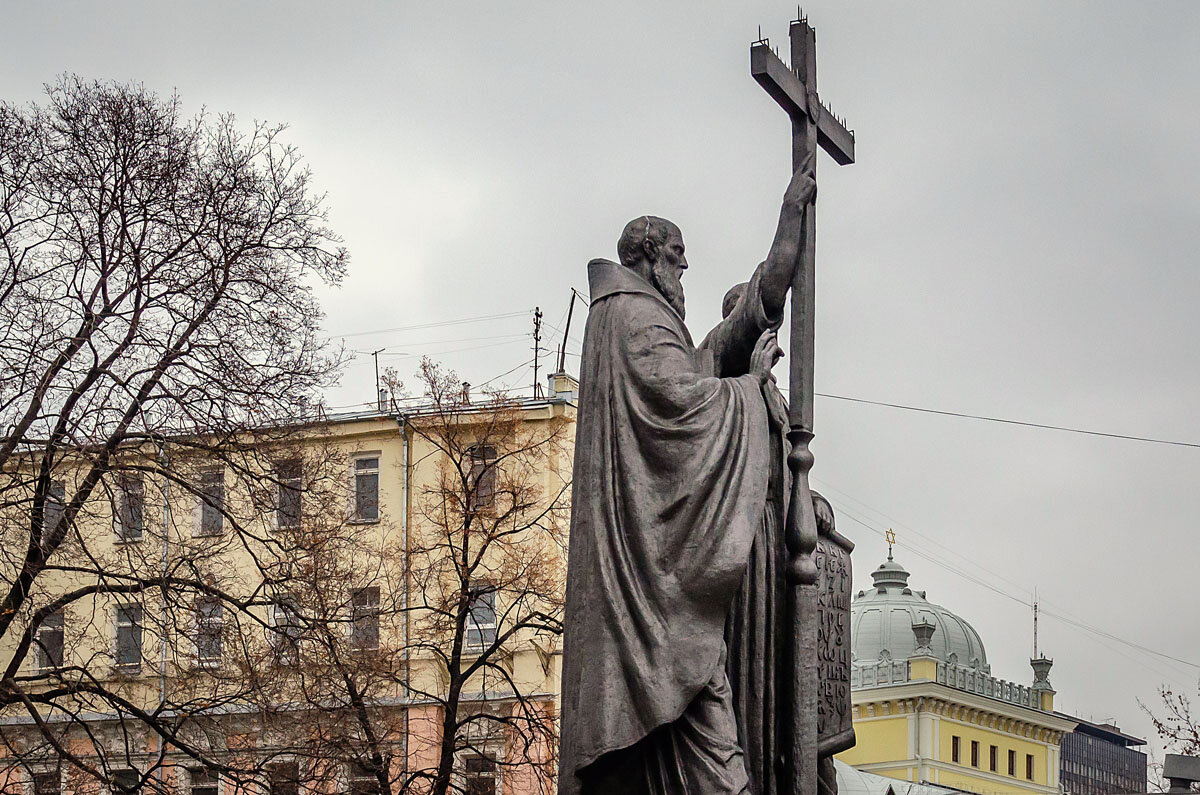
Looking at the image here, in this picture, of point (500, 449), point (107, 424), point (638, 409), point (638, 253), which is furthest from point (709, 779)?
point (500, 449)

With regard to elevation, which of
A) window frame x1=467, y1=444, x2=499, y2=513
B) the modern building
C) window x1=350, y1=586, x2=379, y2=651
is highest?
window frame x1=467, y1=444, x2=499, y2=513

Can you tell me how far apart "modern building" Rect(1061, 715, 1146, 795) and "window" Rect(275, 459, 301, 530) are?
85.2 m

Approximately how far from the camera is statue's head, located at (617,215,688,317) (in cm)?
726

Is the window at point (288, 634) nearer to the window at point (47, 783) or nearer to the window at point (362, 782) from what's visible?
the window at point (362, 782)

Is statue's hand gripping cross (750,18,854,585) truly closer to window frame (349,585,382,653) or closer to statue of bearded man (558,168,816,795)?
statue of bearded man (558,168,816,795)

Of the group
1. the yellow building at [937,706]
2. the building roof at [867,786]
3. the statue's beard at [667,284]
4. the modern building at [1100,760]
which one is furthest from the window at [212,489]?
the modern building at [1100,760]

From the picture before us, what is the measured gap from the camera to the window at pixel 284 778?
849 inches

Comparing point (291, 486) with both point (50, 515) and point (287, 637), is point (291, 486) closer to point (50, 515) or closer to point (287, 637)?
point (287, 637)

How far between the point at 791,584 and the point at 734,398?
745 millimetres

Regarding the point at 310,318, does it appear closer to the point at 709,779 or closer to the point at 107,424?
the point at 107,424

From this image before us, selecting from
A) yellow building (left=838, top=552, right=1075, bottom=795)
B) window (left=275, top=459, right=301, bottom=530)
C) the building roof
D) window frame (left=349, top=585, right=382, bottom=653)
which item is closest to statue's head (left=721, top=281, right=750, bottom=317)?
window (left=275, top=459, right=301, bottom=530)

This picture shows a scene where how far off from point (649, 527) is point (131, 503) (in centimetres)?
1524

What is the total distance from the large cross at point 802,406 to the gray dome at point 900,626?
63.1 m

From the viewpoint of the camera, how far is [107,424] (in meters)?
20.9
